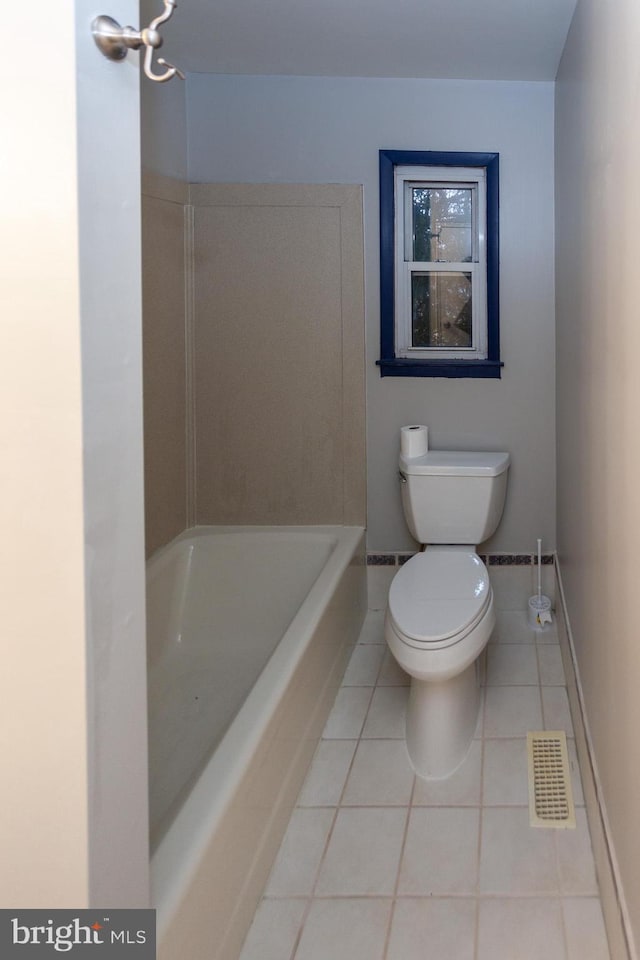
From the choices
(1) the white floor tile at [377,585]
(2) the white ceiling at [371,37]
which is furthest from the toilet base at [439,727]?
(2) the white ceiling at [371,37]

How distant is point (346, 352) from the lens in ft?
10.5

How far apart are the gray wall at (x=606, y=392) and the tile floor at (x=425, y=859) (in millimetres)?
202

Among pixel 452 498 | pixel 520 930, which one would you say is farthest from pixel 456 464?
pixel 520 930

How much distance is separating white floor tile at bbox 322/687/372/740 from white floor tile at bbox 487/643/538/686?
0.45m

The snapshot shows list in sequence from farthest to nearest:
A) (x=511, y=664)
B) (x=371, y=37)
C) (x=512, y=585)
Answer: (x=512, y=585)
(x=511, y=664)
(x=371, y=37)

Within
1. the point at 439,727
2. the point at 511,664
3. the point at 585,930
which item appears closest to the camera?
the point at 585,930

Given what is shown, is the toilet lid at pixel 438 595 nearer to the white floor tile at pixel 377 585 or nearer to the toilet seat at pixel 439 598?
the toilet seat at pixel 439 598

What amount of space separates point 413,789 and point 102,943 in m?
1.31

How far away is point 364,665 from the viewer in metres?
2.87

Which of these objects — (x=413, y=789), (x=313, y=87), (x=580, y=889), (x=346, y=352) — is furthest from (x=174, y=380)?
(x=580, y=889)

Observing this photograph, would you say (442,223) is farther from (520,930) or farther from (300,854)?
(520,930)

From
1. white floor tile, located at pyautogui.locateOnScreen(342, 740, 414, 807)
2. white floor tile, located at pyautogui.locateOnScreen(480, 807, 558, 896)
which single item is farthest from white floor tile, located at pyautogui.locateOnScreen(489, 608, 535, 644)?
white floor tile, located at pyautogui.locateOnScreen(480, 807, 558, 896)

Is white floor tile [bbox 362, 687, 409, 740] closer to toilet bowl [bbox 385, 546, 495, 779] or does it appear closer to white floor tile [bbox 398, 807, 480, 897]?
toilet bowl [bbox 385, 546, 495, 779]

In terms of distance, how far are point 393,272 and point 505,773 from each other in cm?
197
